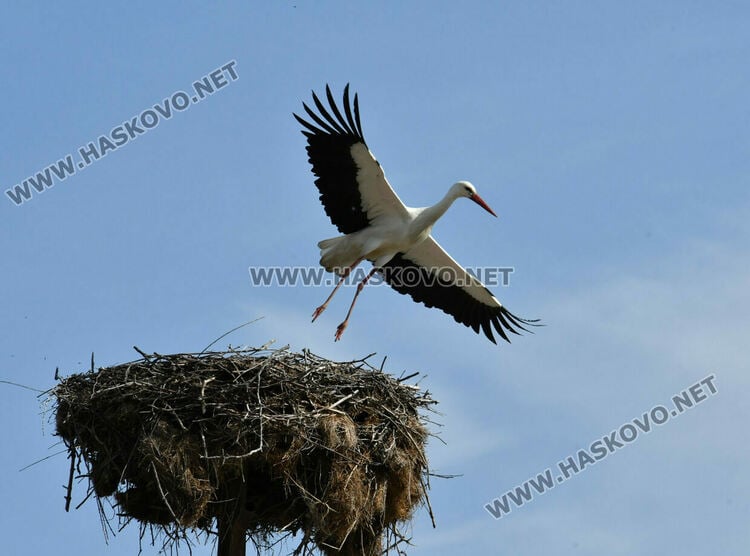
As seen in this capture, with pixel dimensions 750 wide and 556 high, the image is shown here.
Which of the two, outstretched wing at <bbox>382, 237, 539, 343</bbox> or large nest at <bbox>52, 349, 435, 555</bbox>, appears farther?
outstretched wing at <bbox>382, 237, 539, 343</bbox>

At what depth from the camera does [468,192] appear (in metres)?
12.3

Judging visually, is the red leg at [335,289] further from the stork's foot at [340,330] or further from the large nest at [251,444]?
the large nest at [251,444]

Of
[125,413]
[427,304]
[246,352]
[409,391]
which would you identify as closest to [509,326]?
[427,304]

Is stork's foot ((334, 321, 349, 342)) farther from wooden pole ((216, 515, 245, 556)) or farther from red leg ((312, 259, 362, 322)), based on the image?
wooden pole ((216, 515, 245, 556))

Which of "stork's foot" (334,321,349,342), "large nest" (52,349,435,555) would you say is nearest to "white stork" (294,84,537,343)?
"stork's foot" (334,321,349,342)

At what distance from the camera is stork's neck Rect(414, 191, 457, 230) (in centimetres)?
1199

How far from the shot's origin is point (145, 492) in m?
9.32

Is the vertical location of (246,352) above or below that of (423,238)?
below

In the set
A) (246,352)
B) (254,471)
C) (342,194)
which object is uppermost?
(342,194)

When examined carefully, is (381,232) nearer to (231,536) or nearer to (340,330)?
(340,330)

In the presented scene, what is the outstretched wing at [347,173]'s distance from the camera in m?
11.2

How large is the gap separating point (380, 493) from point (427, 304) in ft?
13.3

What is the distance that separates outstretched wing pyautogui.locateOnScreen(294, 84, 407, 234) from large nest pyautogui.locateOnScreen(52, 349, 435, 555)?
8.22ft

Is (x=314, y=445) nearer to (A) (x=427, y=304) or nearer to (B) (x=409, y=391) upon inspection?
(B) (x=409, y=391)
